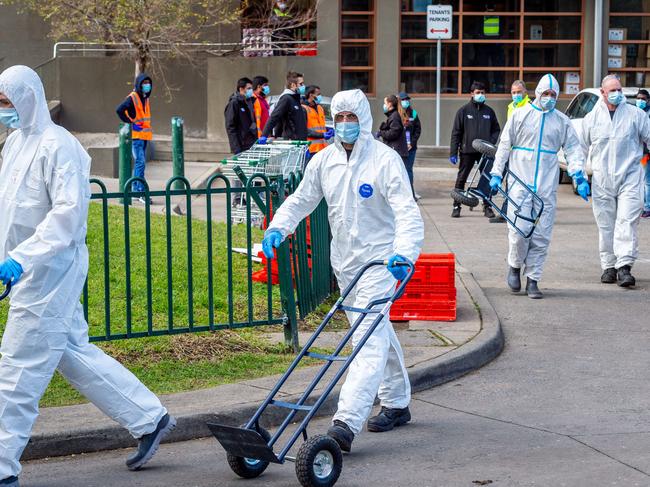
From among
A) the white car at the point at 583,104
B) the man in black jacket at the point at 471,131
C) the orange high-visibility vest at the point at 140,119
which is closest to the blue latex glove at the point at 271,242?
the man in black jacket at the point at 471,131

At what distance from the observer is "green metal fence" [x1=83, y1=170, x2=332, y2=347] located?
→ 7.49 m

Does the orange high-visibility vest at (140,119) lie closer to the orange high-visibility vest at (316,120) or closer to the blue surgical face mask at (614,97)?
the orange high-visibility vest at (316,120)

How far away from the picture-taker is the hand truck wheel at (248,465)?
5660 millimetres

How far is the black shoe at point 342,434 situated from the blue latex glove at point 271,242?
958mm

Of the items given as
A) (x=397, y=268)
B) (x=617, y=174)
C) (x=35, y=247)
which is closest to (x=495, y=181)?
(x=617, y=174)

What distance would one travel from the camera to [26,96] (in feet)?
18.2

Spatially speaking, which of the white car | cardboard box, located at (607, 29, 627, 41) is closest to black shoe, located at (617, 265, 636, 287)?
the white car

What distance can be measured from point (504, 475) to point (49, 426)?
241cm

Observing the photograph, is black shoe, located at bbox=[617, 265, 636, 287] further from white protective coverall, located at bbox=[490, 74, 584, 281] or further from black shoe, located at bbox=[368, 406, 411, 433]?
black shoe, located at bbox=[368, 406, 411, 433]

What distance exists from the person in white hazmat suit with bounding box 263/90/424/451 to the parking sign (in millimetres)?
17580

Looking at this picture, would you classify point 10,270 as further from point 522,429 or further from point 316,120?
point 316,120

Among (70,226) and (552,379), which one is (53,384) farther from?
(552,379)

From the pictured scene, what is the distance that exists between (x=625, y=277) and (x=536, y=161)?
4.93 feet

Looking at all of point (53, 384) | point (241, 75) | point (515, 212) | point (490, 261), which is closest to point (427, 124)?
point (241, 75)
